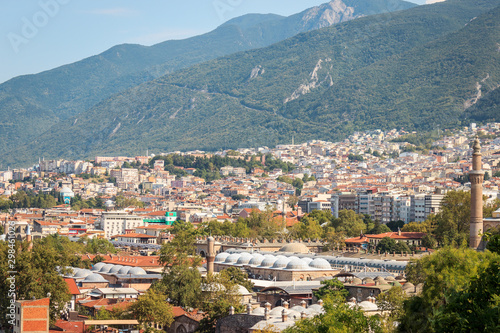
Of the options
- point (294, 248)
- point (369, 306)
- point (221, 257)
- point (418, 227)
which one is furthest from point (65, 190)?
point (369, 306)

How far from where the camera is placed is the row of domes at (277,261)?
50.9 m

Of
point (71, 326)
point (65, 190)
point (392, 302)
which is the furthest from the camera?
point (65, 190)

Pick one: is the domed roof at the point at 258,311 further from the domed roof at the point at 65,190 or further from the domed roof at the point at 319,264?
the domed roof at the point at 65,190

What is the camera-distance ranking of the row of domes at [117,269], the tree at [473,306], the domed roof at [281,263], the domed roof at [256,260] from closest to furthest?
the tree at [473,306]
the domed roof at [281,263]
the row of domes at [117,269]
the domed roof at [256,260]

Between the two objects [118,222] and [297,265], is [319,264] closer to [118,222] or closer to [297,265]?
[297,265]

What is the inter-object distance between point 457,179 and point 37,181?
75658mm

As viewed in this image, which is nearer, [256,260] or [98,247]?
[256,260]

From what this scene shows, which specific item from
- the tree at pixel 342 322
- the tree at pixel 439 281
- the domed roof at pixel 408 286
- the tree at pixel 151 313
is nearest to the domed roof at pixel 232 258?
the domed roof at pixel 408 286

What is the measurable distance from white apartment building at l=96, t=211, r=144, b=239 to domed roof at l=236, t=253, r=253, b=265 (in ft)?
159

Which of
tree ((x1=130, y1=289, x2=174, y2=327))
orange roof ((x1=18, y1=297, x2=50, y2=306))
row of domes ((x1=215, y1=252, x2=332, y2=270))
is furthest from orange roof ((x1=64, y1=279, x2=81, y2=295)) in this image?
row of domes ((x1=215, y1=252, x2=332, y2=270))

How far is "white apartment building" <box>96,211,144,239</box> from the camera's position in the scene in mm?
105875

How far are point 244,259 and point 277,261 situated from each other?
451cm

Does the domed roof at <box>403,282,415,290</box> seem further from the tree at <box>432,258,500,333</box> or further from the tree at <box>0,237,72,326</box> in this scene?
the tree at <box>432,258,500,333</box>

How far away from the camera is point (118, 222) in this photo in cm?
10725
